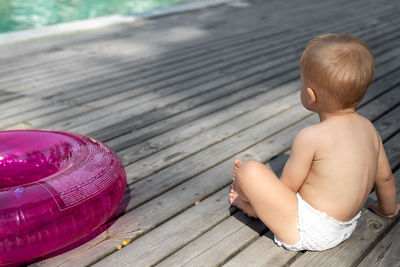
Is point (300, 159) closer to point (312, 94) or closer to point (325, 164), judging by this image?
point (325, 164)

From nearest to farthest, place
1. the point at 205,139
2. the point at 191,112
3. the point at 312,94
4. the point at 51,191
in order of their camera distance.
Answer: the point at 312,94 < the point at 51,191 < the point at 205,139 < the point at 191,112

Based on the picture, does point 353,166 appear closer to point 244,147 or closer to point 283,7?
point 244,147

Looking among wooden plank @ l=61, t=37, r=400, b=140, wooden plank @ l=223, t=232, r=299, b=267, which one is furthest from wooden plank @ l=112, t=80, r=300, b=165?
wooden plank @ l=223, t=232, r=299, b=267

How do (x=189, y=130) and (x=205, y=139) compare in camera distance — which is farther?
(x=189, y=130)

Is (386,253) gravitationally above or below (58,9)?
above

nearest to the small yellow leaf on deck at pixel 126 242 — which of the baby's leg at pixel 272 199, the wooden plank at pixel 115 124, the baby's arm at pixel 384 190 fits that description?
the baby's leg at pixel 272 199

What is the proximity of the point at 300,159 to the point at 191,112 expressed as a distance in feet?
5.73

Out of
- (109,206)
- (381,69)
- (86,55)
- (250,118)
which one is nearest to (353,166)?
(109,206)

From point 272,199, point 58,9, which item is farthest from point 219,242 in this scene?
point 58,9

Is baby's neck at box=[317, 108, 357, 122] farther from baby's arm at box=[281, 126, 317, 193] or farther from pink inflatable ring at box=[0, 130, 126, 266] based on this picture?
pink inflatable ring at box=[0, 130, 126, 266]

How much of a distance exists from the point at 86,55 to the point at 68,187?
3567 millimetres

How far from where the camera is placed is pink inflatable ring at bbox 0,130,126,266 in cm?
168

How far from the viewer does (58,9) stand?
15531 millimetres

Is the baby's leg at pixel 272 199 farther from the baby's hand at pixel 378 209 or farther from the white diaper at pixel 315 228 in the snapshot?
the baby's hand at pixel 378 209
